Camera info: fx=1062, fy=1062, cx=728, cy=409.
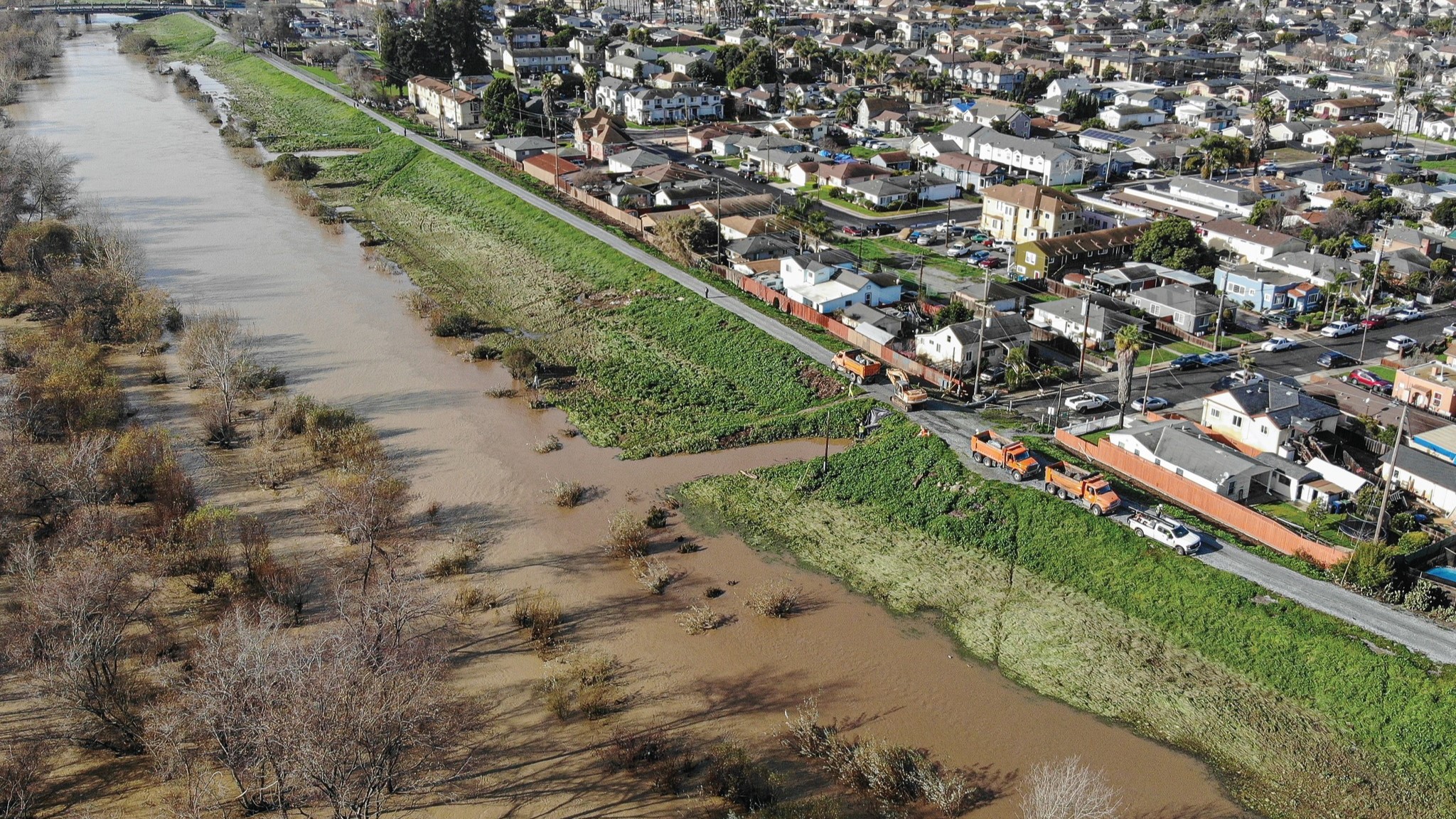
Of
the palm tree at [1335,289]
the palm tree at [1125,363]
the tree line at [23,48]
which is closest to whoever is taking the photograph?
the palm tree at [1125,363]

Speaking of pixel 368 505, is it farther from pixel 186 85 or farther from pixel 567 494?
pixel 186 85

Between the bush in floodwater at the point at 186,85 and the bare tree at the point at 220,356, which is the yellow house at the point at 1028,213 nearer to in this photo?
the bare tree at the point at 220,356

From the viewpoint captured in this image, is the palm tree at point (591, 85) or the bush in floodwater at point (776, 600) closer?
the bush in floodwater at point (776, 600)

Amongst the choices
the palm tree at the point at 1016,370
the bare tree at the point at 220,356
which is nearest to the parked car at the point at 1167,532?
the palm tree at the point at 1016,370

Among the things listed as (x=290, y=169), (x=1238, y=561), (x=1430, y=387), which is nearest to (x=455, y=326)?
(x=1238, y=561)

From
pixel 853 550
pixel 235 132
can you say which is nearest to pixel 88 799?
pixel 853 550

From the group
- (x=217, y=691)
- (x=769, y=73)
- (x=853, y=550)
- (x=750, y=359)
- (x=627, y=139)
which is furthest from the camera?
(x=769, y=73)

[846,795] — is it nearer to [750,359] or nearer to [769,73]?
[750,359]
